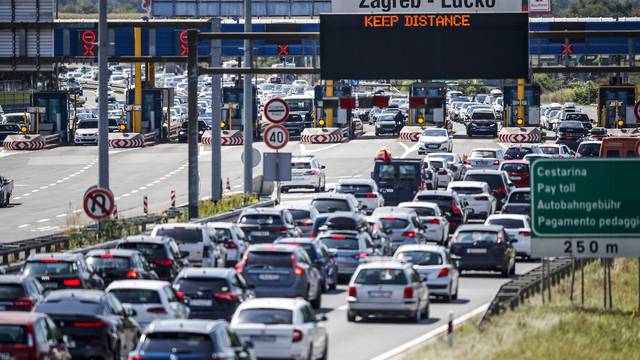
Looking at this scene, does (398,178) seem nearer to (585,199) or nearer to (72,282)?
(585,199)

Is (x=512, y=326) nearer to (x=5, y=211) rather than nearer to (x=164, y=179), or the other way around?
(x=5, y=211)

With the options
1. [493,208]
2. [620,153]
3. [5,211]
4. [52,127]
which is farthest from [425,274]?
[52,127]

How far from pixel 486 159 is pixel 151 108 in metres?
32.6

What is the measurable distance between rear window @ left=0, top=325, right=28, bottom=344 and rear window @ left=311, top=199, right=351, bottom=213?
28.9 meters

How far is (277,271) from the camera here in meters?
34.3

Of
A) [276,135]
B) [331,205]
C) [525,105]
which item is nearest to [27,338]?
[276,135]

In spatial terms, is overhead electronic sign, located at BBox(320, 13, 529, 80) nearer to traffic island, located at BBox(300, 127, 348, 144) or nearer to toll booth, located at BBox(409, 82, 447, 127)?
traffic island, located at BBox(300, 127, 348, 144)

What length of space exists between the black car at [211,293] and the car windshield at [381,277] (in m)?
3.42

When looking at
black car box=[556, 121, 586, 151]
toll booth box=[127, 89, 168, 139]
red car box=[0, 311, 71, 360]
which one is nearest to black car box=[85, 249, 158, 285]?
red car box=[0, 311, 71, 360]

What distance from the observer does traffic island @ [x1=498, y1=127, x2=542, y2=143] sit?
95938 millimetres

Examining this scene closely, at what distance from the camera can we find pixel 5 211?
6353 centimetres

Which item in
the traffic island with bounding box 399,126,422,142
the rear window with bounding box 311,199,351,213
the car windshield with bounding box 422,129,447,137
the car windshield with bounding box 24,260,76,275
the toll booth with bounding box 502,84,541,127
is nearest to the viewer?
the car windshield with bounding box 24,260,76,275

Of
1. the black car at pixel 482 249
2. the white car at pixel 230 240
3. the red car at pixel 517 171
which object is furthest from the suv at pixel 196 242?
the red car at pixel 517 171

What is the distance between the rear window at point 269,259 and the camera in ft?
113
